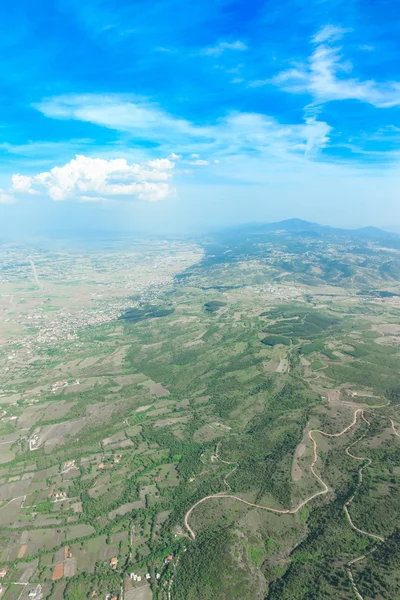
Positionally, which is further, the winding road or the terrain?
the winding road

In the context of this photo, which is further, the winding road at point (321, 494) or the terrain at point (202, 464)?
the winding road at point (321, 494)

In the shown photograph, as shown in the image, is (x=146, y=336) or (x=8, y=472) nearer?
(x=8, y=472)

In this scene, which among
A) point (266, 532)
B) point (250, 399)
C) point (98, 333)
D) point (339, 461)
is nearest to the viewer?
point (266, 532)

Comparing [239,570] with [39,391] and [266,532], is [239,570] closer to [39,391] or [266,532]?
[266,532]

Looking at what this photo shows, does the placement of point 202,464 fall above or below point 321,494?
below

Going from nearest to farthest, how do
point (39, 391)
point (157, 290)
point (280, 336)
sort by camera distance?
point (39, 391) < point (280, 336) < point (157, 290)

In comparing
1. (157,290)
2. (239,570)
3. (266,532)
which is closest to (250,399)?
(266,532)

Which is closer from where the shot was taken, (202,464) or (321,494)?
(321,494)
